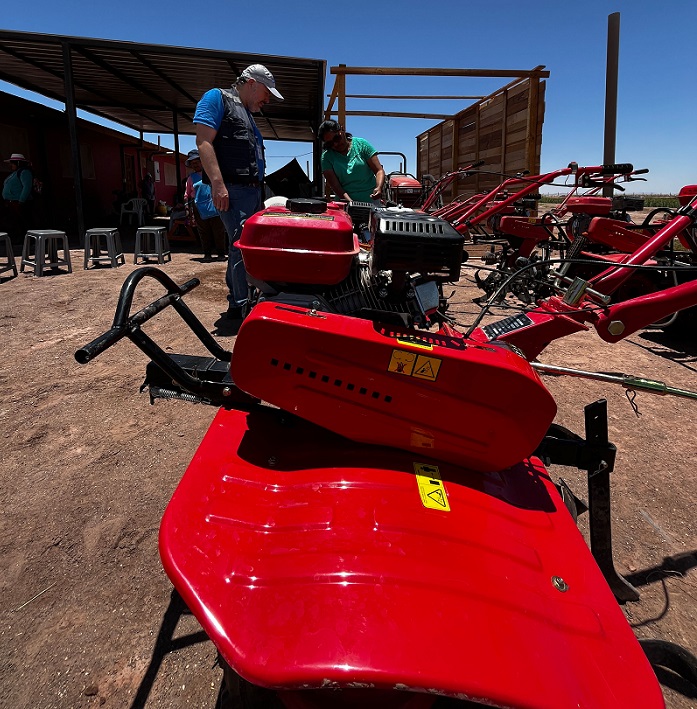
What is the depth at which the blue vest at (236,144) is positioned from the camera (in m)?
3.53

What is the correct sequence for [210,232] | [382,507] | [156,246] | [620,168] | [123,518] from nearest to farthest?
[382,507] → [123,518] → [620,168] → [156,246] → [210,232]

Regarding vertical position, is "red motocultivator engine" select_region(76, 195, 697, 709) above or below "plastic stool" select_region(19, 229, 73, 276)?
below

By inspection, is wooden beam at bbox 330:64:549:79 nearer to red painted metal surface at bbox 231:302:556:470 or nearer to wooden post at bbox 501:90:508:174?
wooden post at bbox 501:90:508:174

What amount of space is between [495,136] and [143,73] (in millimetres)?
7133

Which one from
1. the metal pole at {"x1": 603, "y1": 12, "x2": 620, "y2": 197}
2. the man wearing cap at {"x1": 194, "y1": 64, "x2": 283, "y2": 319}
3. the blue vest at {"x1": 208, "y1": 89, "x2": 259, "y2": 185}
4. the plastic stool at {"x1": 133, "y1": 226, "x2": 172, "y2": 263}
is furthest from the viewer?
the plastic stool at {"x1": 133, "y1": 226, "x2": 172, "y2": 263}

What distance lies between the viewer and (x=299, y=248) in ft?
4.91

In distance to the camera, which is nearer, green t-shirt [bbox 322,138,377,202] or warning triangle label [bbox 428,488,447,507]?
warning triangle label [bbox 428,488,447,507]

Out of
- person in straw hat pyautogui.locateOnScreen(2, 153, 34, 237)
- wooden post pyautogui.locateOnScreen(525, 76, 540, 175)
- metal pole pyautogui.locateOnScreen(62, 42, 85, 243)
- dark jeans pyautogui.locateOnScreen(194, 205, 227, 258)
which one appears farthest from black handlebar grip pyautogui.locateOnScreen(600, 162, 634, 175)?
person in straw hat pyautogui.locateOnScreen(2, 153, 34, 237)

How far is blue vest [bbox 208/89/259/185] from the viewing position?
11.6ft

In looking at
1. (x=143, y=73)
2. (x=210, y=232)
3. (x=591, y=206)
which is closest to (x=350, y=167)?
(x=591, y=206)

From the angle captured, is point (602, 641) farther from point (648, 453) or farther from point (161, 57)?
point (161, 57)

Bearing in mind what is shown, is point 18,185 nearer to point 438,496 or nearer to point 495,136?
point 495,136

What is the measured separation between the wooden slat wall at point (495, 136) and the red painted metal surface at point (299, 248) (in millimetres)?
7889

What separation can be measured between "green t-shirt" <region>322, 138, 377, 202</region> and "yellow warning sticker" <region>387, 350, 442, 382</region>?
3.81m
